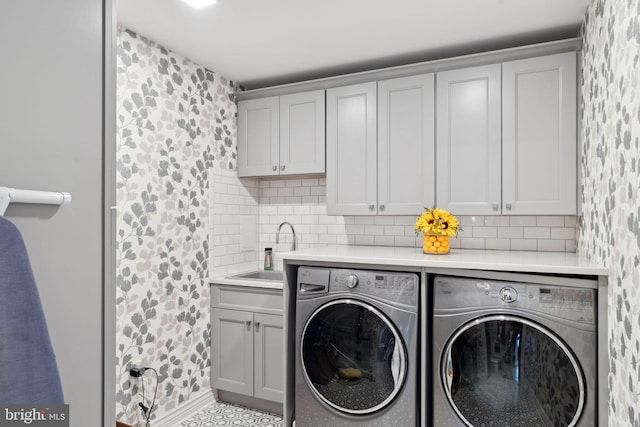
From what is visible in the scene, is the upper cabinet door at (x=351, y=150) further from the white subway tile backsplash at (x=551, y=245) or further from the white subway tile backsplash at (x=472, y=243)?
the white subway tile backsplash at (x=551, y=245)

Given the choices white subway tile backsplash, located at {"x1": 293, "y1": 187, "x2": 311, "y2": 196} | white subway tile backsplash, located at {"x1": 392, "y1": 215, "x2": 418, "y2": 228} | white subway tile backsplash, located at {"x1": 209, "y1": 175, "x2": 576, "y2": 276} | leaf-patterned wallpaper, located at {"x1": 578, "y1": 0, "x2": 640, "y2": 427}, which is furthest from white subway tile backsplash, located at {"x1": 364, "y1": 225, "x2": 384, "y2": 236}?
leaf-patterned wallpaper, located at {"x1": 578, "y1": 0, "x2": 640, "y2": 427}

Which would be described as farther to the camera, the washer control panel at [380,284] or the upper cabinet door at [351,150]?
the upper cabinet door at [351,150]

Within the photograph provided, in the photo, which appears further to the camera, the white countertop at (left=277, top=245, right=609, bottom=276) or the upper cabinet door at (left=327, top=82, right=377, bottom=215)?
the upper cabinet door at (left=327, top=82, right=377, bottom=215)

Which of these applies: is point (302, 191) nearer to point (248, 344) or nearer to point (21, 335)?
point (248, 344)

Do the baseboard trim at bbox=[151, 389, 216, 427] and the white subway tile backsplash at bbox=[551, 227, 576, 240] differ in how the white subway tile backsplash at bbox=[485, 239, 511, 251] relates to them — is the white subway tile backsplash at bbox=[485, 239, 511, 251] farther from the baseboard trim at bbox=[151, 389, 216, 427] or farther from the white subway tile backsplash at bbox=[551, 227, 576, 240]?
the baseboard trim at bbox=[151, 389, 216, 427]

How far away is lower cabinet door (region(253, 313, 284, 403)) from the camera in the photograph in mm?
2826

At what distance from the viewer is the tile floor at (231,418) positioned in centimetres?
277

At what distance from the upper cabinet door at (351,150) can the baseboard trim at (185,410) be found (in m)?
1.66

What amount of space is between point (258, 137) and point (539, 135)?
202 cm

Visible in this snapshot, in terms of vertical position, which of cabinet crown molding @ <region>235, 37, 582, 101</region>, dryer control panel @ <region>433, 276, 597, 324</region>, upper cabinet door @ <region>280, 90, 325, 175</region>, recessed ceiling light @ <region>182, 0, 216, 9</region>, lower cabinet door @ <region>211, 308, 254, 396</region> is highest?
recessed ceiling light @ <region>182, 0, 216, 9</region>

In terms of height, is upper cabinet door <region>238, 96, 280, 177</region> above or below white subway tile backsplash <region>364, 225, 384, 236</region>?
above

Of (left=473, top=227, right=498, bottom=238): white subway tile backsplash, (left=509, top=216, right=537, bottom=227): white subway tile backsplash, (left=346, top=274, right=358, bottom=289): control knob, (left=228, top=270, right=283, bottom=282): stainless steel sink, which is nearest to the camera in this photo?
(left=346, top=274, right=358, bottom=289): control knob

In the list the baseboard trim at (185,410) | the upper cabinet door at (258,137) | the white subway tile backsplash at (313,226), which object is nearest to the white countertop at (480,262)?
the white subway tile backsplash at (313,226)

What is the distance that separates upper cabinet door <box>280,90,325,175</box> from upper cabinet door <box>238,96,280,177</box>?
0.07 meters
